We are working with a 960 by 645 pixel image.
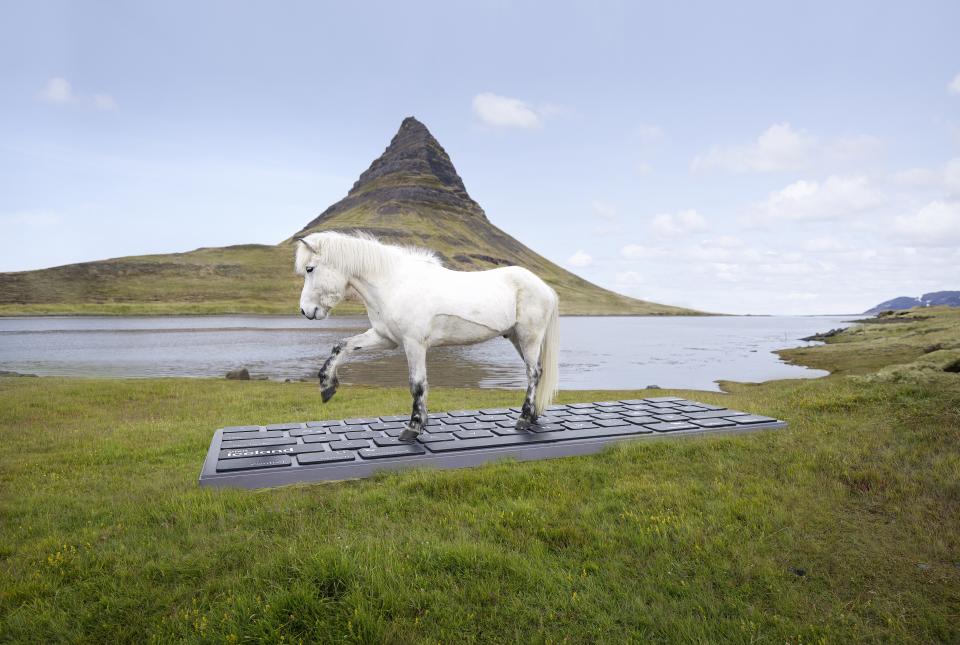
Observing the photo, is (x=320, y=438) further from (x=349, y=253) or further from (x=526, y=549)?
(x=526, y=549)

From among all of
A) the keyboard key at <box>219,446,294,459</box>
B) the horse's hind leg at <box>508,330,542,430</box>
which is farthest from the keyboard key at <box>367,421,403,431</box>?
the horse's hind leg at <box>508,330,542,430</box>

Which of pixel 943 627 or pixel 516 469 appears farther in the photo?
pixel 516 469

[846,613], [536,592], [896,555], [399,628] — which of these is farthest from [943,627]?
[399,628]

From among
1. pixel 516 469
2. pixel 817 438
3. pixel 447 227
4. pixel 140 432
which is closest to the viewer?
pixel 516 469

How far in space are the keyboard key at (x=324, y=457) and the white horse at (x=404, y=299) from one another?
2.18 ft

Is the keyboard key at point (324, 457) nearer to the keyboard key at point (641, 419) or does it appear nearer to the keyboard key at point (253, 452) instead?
the keyboard key at point (253, 452)

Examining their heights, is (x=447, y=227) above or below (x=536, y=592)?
above

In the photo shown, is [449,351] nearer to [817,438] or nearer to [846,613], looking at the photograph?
A: [817,438]

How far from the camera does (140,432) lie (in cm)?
965

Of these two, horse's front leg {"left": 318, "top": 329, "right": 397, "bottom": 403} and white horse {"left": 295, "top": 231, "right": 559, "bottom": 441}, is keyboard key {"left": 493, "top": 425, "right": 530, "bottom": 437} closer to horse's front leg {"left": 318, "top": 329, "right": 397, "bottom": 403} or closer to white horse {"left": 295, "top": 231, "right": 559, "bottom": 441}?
white horse {"left": 295, "top": 231, "right": 559, "bottom": 441}

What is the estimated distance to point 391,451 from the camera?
20.5 feet

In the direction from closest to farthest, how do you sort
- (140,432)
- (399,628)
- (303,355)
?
(399,628), (140,432), (303,355)

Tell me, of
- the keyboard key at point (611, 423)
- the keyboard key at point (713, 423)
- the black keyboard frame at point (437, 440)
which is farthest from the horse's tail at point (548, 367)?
the keyboard key at point (713, 423)

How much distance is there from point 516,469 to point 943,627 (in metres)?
3.72
